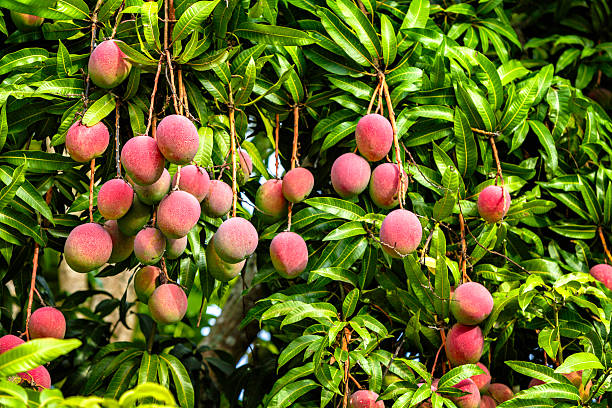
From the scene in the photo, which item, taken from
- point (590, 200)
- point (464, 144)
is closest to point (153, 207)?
point (464, 144)

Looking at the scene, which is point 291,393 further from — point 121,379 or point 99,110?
point 99,110

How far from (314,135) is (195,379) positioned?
3.07 ft

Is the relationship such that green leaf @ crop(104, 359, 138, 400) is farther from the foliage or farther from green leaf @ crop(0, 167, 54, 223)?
green leaf @ crop(0, 167, 54, 223)

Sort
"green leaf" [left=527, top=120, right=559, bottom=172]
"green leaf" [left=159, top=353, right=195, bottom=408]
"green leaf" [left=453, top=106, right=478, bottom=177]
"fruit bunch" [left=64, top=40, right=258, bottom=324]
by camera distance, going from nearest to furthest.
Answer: "fruit bunch" [left=64, top=40, right=258, bottom=324] → "green leaf" [left=159, top=353, right=195, bottom=408] → "green leaf" [left=453, top=106, right=478, bottom=177] → "green leaf" [left=527, top=120, right=559, bottom=172]

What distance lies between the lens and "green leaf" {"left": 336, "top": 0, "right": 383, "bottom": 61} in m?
1.60

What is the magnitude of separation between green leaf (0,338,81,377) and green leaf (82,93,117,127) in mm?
535

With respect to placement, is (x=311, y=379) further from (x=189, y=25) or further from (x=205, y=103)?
(x=189, y=25)

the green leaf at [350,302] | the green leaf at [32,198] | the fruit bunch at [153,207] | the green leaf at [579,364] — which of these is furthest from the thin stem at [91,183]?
the green leaf at [579,364]

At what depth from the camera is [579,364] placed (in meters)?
1.39

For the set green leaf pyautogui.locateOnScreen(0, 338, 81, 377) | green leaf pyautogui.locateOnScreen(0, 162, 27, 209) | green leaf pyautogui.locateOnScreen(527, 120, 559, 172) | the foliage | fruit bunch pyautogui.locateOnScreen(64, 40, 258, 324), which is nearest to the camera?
green leaf pyautogui.locateOnScreen(0, 338, 81, 377)

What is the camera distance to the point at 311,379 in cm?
152

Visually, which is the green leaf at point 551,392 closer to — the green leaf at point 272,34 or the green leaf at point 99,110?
the green leaf at point 272,34

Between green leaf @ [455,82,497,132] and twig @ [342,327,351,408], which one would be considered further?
green leaf @ [455,82,497,132]

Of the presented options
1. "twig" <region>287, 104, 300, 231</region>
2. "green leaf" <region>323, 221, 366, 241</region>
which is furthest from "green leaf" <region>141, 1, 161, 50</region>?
"green leaf" <region>323, 221, 366, 241</region>
